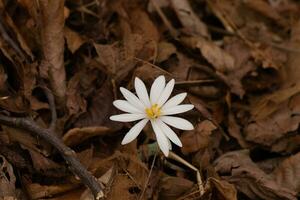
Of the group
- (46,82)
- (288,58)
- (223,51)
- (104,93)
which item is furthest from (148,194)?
(288,58)

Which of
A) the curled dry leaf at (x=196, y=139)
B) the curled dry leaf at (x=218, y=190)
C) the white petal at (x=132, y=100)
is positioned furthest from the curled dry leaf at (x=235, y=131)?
the white petal at (x=132, y=100)

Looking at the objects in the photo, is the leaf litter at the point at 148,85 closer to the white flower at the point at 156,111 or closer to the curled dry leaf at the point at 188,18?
the curled dry leaf at the point at 188,18

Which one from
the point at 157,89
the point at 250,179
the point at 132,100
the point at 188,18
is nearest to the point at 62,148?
the point at 132,100

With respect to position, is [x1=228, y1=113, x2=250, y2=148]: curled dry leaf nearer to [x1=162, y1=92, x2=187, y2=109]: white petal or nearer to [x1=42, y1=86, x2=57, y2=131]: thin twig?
[x1=162, y1=92, x2=187, y2=109]: white petal

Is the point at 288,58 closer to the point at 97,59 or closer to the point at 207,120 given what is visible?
→ the point at 207,120

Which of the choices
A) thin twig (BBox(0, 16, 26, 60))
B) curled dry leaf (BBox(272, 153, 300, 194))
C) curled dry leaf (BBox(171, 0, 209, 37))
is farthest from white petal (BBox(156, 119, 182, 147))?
curled dry leaf (BBox(171, 0, 209, 37))

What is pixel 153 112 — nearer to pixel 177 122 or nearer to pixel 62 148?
pixel 177 122

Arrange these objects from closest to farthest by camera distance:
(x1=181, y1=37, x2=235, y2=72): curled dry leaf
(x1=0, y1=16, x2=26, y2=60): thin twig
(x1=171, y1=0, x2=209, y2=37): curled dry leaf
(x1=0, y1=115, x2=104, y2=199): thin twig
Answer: (x1=0, y1=115, x2=104, y2=199): thin twig, (x1=0, y1=16, x2=26, y2=60): thin twig, (x1=181, y1=37, x2=235, y2=72): curled dry leaf, (x1=171, y1=0, x2=209, y2=37): curled dry leaf

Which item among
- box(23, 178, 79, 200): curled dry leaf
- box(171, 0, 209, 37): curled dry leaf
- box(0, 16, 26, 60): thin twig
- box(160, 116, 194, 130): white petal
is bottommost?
box(23, 178, 79, 200): curled dry leaf
